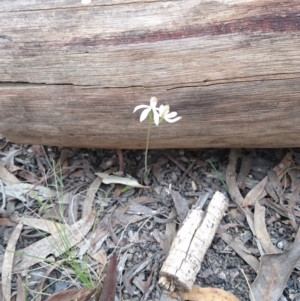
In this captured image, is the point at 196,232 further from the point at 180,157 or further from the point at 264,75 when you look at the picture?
the point at 264,75

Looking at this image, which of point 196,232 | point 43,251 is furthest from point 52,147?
point 196,232

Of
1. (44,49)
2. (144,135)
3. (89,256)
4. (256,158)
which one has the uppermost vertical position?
(44,49)

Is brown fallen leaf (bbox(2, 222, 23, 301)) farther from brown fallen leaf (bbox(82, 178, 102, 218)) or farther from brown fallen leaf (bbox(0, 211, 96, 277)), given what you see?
brown fallen leaf (bbox(82, 178, 102, 218))

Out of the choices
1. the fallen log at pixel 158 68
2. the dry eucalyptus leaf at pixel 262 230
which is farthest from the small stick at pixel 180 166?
the dry eucalyptus leaf at pixel 262 230

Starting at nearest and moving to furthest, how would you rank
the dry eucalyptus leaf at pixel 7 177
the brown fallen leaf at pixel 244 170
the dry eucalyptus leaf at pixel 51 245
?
the dry eucalyptus leaf at pixel 51 245
the brown fallen leaf at pixel 244 170
the dry eucalyptus leaf at pixel 7 177

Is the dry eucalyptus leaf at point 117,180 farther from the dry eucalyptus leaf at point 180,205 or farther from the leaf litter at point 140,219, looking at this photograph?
the dry eucalyptus leaf at point 180,205

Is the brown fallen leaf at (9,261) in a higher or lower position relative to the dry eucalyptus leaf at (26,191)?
lower
